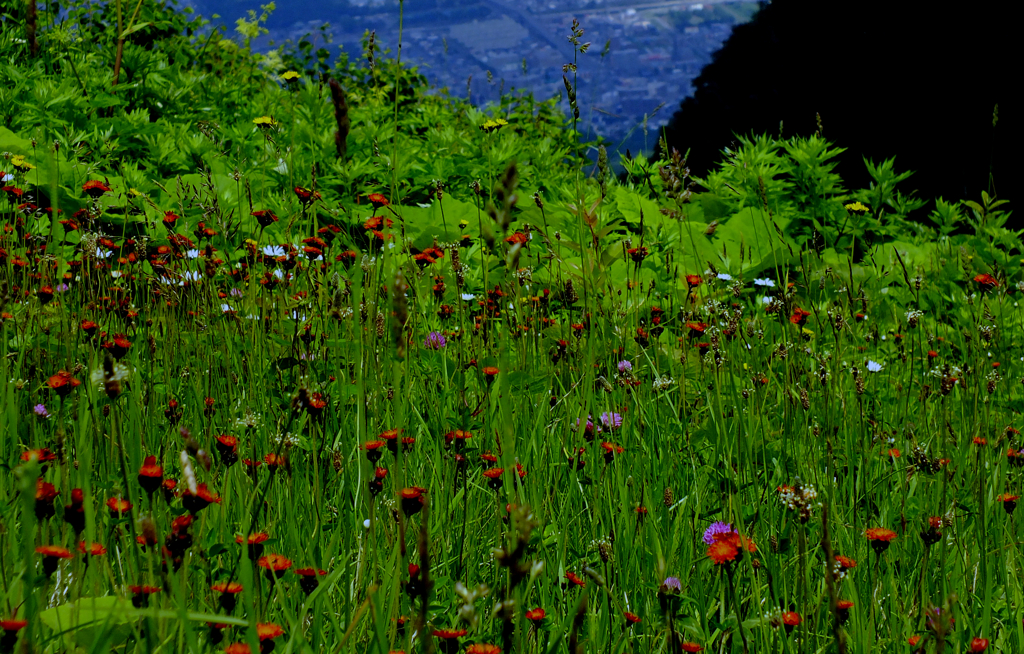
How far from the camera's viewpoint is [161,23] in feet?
20.8

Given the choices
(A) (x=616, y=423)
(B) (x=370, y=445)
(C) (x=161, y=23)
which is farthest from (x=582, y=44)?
(C) (x=161, y=23)

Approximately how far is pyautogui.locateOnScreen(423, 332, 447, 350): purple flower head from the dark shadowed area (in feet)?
17.9

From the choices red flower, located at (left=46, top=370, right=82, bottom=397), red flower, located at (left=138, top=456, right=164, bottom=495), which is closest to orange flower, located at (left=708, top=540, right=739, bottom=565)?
red flower, located at (left=138, top=456, right=164, bottom=495)

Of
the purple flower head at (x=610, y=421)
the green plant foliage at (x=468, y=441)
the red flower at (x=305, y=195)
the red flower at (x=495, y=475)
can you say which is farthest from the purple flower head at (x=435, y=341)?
the red flower at (x=495, y=475)

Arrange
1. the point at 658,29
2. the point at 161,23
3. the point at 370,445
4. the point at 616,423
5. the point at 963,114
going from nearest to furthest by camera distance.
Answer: the point at 370,445 → the point at 616,423 → the point at 161,23 → the point at 963,114 → the point at 658,29

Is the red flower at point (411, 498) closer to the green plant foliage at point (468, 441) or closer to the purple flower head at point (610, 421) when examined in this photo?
the green plant foliage at point (468, 441)

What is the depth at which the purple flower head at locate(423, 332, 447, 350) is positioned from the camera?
2.12 m

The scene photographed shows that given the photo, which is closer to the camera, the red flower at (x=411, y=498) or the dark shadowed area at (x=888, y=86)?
the red flower at (x=411, y=498)

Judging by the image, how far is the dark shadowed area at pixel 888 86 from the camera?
23.3 feet

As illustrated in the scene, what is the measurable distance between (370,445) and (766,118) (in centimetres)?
808

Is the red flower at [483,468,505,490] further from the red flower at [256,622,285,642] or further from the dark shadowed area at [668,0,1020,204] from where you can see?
the dark shadowed area at [668,0,1020,204]

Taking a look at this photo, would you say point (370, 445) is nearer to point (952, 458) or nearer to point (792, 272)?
point (952, 458)

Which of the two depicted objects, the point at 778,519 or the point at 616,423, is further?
the point at 616,423

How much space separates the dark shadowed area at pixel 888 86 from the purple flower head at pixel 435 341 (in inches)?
215
